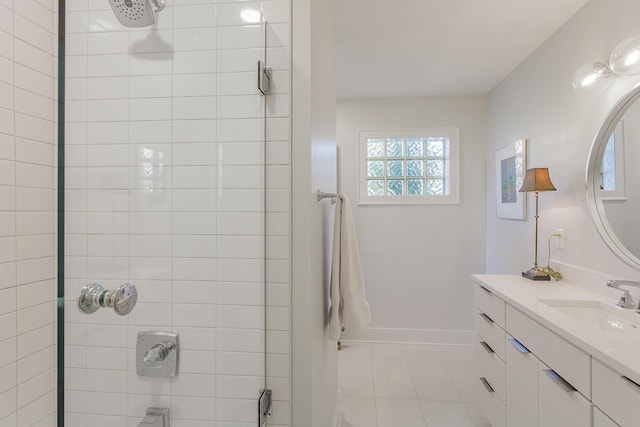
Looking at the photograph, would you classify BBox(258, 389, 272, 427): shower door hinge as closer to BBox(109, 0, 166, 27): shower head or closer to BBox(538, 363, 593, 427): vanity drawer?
BBox(538, 363, 593, 427): vanity drawer

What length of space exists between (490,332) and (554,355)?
24.5 inches

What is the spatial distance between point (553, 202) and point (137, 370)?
2.40 metres

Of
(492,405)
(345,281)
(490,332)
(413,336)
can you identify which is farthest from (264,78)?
(413,336)

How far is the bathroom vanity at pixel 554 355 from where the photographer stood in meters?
0.95

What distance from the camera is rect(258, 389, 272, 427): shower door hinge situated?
110 centimetres

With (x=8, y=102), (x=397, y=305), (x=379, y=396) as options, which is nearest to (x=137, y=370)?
(x=8, y=102)

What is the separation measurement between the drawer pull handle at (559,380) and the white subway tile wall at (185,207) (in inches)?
38.0

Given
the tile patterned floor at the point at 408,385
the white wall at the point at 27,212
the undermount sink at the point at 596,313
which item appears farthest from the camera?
the tile patterned floor at the point at 408,385

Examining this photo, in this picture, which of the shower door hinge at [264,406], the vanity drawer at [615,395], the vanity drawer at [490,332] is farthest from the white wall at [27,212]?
the vanity drawer at [490,332]

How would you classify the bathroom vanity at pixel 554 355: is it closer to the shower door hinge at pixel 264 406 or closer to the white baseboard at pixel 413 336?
the shower door hinge at pixel 264 406

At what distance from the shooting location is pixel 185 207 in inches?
41.8

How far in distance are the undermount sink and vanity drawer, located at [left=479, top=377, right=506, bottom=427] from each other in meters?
0.59

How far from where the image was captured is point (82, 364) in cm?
95

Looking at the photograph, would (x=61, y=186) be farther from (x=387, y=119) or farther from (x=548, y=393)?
(x=387, y=119)
